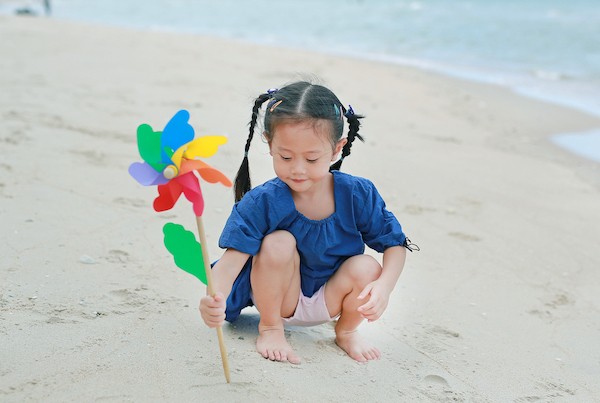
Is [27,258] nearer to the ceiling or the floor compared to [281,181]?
nearer to the floor

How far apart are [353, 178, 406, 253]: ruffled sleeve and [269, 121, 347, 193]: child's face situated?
0.62 feet

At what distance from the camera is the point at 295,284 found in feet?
8.31

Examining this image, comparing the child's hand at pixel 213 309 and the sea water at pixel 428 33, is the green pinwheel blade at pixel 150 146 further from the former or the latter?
the sea water at pixel 428 33

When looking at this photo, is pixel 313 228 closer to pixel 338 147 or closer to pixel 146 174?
pixel 338 147

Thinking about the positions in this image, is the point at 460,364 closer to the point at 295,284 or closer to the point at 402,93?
the point at 295,284

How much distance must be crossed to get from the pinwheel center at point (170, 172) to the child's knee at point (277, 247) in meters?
0.57

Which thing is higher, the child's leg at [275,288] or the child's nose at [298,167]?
the child's nose at [298,167]

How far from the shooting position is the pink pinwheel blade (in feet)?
6.13

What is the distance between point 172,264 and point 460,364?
4.26ft

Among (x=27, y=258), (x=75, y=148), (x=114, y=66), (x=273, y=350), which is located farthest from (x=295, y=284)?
(x=114, y=66)

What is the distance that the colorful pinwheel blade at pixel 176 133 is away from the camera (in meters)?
1.90

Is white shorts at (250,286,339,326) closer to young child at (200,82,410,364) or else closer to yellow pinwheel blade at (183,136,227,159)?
young child at (200,82,410,364)

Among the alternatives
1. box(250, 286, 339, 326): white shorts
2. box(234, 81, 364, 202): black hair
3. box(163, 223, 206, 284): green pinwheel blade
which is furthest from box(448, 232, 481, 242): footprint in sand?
box(163, 223, 206, 284): green pinwheel blade

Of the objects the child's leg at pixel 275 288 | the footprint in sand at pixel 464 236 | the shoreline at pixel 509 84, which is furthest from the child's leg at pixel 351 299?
the shoreline at pixel 509 84
